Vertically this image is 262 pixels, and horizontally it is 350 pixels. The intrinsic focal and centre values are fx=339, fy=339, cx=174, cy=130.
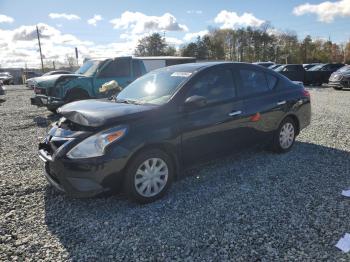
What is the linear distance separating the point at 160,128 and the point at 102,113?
0.69 meters

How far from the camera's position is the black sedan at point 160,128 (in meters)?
3.66

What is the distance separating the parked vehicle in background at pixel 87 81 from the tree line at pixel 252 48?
2221 inches

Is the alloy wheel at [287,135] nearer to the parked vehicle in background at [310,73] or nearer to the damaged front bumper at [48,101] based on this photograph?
the damaged front bumper at [48,101]

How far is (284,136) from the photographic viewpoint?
19.3 feet

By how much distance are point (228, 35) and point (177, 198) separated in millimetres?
82892

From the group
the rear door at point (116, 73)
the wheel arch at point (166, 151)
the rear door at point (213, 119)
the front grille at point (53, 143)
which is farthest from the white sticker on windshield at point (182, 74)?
the rear door at point (116, 73)

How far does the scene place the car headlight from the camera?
362 centimetres

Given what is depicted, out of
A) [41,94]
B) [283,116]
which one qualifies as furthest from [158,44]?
[283,116]

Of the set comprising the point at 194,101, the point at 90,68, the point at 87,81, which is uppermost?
the point at 90,68

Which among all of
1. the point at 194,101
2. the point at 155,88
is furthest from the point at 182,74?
the point at 194,101

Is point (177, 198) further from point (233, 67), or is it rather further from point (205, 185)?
point (233, 67)

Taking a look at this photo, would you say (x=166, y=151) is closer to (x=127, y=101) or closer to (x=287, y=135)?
(x=127, y=101)

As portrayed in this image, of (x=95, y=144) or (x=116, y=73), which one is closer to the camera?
(x=95, y=144)

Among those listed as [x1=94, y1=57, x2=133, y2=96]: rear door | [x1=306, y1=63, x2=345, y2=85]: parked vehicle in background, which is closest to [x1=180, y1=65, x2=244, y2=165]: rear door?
[x1=94, y1=57, x2=133, y2=96]: rear door
